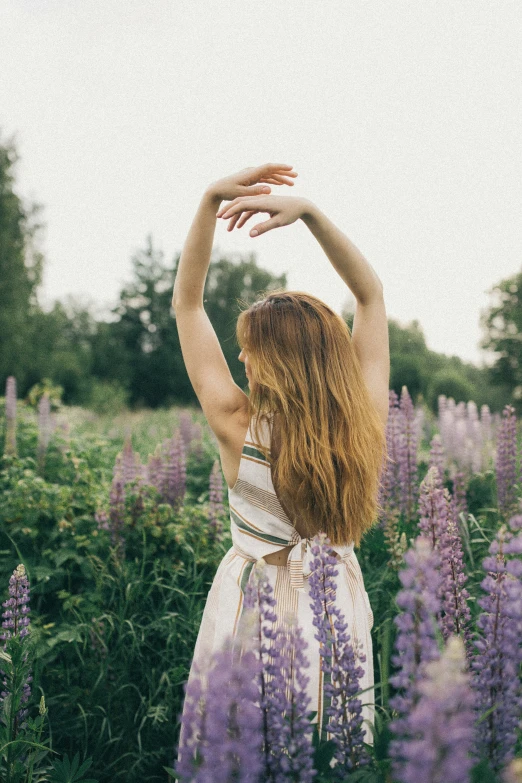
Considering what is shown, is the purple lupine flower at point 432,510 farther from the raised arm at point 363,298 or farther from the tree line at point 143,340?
the tree line at point 143,340

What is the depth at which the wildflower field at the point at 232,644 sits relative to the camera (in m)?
0.97

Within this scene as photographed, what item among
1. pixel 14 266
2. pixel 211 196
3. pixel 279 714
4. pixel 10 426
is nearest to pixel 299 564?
pixel 279 714

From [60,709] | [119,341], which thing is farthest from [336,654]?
[119,341]

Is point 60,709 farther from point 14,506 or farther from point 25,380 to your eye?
point 25,380

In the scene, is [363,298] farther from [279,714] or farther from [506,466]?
[506,466]

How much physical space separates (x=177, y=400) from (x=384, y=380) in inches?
1273

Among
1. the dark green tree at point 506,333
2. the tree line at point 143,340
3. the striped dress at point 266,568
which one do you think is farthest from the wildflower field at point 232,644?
the dark green tree at point 506,333

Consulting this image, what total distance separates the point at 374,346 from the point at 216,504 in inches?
80.5

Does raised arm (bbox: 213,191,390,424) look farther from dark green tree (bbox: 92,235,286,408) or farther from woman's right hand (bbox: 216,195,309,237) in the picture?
dark green tree (bbox: 92,235,286,408)

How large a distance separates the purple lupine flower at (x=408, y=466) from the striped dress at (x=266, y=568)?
68.8 inches

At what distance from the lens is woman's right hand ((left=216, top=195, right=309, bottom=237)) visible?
192cm

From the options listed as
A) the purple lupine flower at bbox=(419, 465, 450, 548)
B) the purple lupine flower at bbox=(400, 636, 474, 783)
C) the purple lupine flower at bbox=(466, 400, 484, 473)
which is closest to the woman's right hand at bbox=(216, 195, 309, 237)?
the purple lupine flower at bbox=(419, 465, 450, 548)

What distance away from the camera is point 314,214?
2160 mm

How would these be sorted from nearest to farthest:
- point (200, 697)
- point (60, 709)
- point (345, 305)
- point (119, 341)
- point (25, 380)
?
point (200, 697), point (60, 709), point (345, 305), point (25, 380), point (119, 341)
